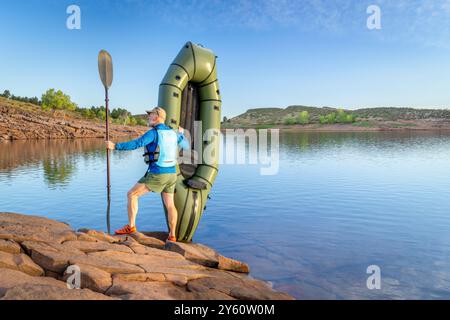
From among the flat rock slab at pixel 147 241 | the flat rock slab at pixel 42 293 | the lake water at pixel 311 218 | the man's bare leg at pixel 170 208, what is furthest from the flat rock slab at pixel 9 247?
the lake water at pixel 311 218

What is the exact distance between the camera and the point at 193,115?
9.31 meters

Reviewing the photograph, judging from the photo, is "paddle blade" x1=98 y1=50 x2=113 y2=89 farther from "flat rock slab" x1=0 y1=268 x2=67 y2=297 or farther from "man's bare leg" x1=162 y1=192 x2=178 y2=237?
"flat rock slab" x1=0 y1=268 x2=67 y2=297

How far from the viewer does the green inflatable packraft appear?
334 inches

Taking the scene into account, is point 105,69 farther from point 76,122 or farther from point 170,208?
point 76,122

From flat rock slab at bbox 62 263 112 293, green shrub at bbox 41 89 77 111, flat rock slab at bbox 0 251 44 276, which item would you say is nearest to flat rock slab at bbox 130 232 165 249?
flat rock slab at bbox 62 263 112 293

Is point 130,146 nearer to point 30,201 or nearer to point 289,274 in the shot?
point 289,274

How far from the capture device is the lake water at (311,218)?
7.63m

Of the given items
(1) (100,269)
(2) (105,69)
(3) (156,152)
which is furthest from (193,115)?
(1) (100,269)

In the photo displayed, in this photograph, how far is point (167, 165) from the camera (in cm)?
718

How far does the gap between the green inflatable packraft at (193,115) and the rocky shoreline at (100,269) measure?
6.07ft

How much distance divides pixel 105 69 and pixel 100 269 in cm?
554

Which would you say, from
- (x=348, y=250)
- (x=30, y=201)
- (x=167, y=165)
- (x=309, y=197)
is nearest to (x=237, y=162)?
(x=309, y=197)

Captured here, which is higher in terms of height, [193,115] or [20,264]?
[193,115]

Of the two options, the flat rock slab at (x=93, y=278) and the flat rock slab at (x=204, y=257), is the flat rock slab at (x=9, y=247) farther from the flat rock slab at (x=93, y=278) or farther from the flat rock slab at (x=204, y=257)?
the flat rock slab at (x=204, y=257)
